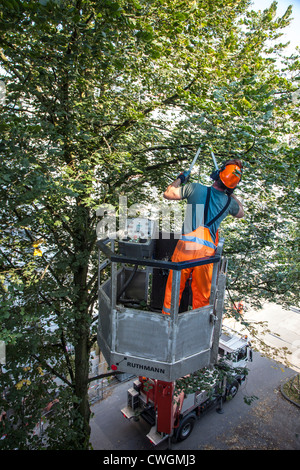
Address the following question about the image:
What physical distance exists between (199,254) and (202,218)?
0.56 meters

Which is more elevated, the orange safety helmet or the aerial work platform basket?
the orange safety helmet

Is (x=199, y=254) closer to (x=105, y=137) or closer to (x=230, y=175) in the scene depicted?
(x=230, y=175)

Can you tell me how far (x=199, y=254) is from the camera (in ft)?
12.9

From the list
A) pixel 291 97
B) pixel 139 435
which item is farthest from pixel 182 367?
pixel 139 435

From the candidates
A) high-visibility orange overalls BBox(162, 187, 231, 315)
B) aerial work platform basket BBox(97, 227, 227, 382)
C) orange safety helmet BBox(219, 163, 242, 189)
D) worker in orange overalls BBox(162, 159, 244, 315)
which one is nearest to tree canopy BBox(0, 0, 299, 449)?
orange safety helmet BBox(219, 163, 242, 189)

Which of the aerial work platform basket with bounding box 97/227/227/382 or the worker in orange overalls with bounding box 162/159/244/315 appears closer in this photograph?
A: the aerial work platform basket with bounding box 97/227/227/382

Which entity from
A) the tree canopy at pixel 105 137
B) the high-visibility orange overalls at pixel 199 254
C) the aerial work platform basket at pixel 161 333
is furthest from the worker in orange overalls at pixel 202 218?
the tree canopy at pixel 105 137

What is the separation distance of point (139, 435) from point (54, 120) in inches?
425

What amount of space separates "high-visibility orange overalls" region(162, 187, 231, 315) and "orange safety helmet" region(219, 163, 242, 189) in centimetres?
27

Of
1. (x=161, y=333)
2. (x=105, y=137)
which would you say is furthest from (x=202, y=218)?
(x=105, y=137)

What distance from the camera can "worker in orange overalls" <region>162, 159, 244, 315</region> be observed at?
3.96 metres

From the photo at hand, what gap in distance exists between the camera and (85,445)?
6.21 metres

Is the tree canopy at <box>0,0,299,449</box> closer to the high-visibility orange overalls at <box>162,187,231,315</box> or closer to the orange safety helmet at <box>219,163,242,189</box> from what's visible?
the orange safety helmet at <box>219,163,242,189</box>
